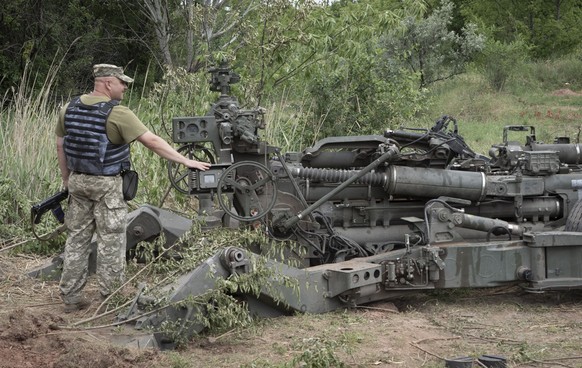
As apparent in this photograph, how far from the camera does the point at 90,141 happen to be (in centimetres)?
753

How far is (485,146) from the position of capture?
17.3 meters

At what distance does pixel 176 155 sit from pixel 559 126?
15.5 m

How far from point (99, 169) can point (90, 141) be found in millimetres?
242

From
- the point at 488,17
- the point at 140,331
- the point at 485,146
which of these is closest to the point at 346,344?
the point at 140,331

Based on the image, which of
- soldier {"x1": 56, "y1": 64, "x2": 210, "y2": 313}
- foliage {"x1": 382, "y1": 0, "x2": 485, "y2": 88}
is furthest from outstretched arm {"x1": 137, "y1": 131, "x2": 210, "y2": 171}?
foliage {"x1": 382, "y1": 0, "x2": 485, "y2": 88}

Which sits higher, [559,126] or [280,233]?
[559,126]

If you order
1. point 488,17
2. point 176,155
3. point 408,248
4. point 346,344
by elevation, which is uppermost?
point 488,17

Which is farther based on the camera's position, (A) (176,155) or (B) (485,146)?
(B) (485,146)

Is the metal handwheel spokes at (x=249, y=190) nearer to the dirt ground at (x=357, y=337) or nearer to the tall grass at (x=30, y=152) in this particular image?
the dirt ground at (x=357, y=337)

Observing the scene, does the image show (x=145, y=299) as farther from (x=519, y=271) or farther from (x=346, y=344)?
(x=519, y=271)

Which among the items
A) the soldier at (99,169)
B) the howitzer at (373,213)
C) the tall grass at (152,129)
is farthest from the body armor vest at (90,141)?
the tall grass at (152,129)

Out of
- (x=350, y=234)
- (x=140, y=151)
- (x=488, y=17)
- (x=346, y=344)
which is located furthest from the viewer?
(x=488, y=17)

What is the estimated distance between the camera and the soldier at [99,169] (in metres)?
7.50

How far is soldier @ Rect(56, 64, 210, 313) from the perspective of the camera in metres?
7.50
